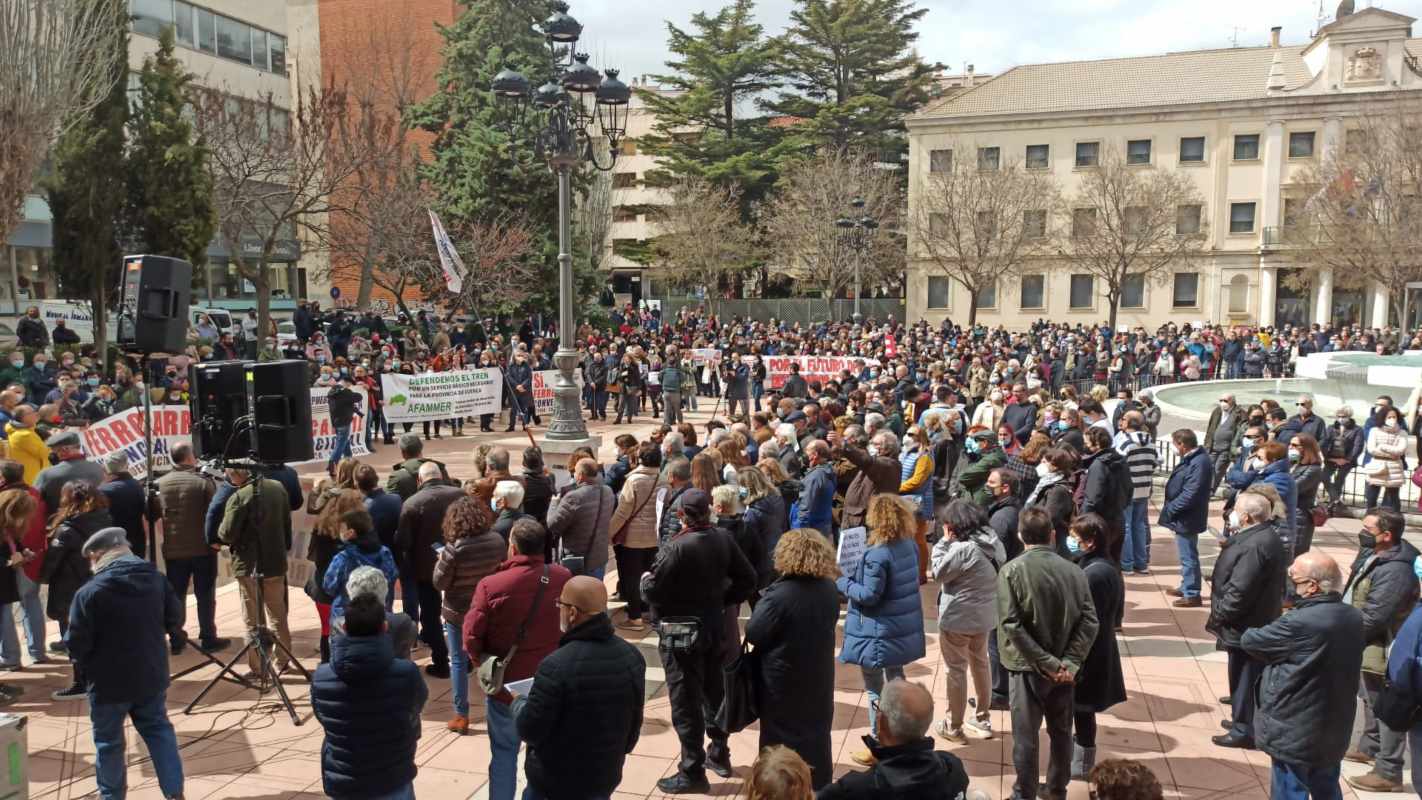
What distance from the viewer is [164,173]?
24156 millimetres

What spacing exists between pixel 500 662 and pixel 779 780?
8.00 feet

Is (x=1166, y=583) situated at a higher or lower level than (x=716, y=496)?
lower

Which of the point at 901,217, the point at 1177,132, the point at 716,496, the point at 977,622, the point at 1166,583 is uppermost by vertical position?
the point at 1177,132

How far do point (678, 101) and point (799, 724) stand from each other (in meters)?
53.5

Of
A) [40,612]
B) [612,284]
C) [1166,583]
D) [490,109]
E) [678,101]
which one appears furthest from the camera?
[612,284]

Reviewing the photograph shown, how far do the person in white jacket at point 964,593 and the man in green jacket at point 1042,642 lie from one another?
58 cm

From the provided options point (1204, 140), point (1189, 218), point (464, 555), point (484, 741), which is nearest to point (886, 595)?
point (464, 555)

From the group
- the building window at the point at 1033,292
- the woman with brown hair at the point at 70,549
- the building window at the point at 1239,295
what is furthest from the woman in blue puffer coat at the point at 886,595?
the building window at the point at 1239,295

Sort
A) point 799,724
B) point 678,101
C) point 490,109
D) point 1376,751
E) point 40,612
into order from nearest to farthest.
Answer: point 799,724, point 1376,751, point 40,612, point 490,109, point 678,101

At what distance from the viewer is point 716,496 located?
6.58 metres

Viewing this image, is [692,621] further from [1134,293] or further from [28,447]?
[1134,293]

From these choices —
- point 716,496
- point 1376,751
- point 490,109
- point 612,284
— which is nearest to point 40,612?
point 716,496

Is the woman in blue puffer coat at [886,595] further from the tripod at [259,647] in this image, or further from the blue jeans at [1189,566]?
the blue jeans at [1189,566]

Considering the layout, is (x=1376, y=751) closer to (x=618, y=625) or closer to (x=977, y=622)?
(x=977, y=622)
